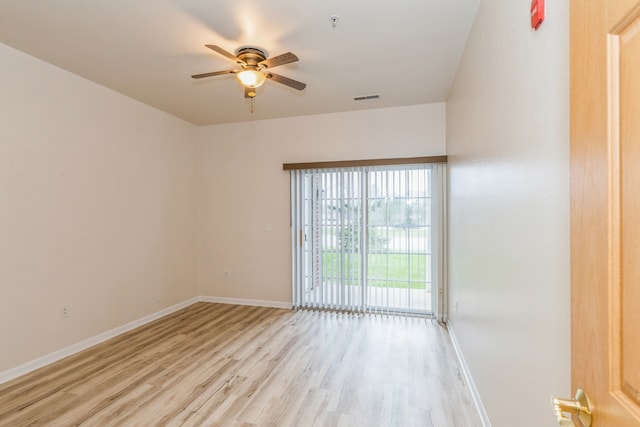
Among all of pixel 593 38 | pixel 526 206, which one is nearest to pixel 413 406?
pixel 526 206

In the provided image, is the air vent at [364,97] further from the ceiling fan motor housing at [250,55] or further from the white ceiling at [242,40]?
the ceiling fan motor housing at [250,55]

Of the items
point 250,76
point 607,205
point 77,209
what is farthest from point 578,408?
point 77,209

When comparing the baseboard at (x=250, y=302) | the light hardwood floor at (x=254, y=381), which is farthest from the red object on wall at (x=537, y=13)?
the baseboard at (x=250, y=302)

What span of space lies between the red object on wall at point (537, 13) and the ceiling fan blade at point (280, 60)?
150cm

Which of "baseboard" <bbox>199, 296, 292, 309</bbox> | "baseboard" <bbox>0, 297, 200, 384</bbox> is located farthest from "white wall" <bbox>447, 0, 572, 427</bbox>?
"baseboard" <bbox>0, 297, 200, 384</bbox>

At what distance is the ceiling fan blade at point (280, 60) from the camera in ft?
7.14

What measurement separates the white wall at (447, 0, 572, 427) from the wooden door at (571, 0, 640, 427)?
0.30 meters

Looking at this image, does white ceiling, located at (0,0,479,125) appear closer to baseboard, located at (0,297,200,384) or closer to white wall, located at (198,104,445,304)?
white wall, located at (198,104,445,304)

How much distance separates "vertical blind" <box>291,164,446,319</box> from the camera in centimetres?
386

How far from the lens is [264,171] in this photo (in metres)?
4.50

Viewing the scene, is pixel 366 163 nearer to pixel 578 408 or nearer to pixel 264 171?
pixel 264 171

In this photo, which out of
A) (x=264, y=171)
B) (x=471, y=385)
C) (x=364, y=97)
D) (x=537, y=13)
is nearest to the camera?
(x=537, y=13)

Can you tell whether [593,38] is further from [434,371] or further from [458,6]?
[434,371]

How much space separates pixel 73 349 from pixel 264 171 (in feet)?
9.86
